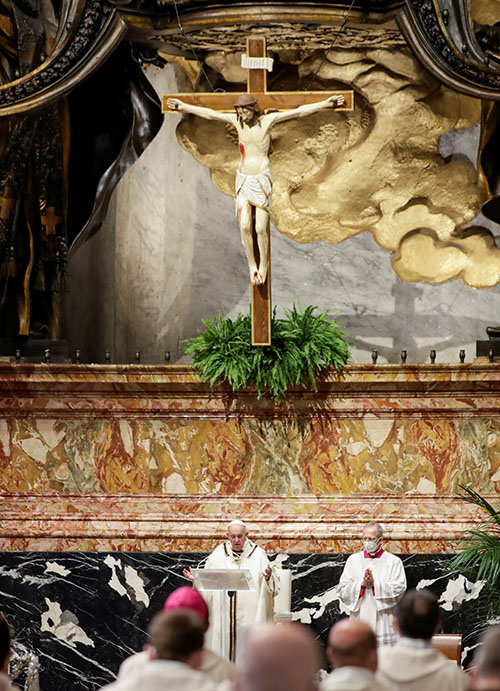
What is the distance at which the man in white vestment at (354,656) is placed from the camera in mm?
4363

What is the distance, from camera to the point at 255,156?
378 inches

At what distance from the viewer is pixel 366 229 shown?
38.4 ft

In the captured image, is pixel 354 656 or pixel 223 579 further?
pixel 223 579

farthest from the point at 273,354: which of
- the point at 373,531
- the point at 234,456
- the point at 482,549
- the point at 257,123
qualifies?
the point at 482,549

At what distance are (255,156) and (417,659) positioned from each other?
551 centimetres

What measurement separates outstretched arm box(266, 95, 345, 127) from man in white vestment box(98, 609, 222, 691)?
5.79 metres

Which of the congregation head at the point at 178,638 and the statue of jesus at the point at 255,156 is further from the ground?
the statue of jesus at the point at 255,156

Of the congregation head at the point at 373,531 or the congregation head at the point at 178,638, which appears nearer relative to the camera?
the congregation head at the point at 178,638

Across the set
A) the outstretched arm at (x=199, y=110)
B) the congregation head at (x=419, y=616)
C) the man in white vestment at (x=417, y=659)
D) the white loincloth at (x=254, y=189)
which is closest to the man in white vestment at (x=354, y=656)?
the man in white vestment at (x=417, y=659)

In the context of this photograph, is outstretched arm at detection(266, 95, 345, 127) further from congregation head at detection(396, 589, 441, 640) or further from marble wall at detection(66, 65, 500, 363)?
congregation head at detection(396, 589, 441, 640)

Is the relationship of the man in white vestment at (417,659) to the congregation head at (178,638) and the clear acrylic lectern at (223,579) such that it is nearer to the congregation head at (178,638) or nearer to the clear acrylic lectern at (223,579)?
the congregation head at (178,638)

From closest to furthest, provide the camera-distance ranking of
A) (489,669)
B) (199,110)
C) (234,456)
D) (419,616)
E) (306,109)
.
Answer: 1. (489,669)
2. (419,616)
3. (306,109)
4. (199,110)
5. (234,456)

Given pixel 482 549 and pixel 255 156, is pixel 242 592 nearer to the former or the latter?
pixel 482 549

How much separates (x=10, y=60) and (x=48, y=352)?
257 cm
